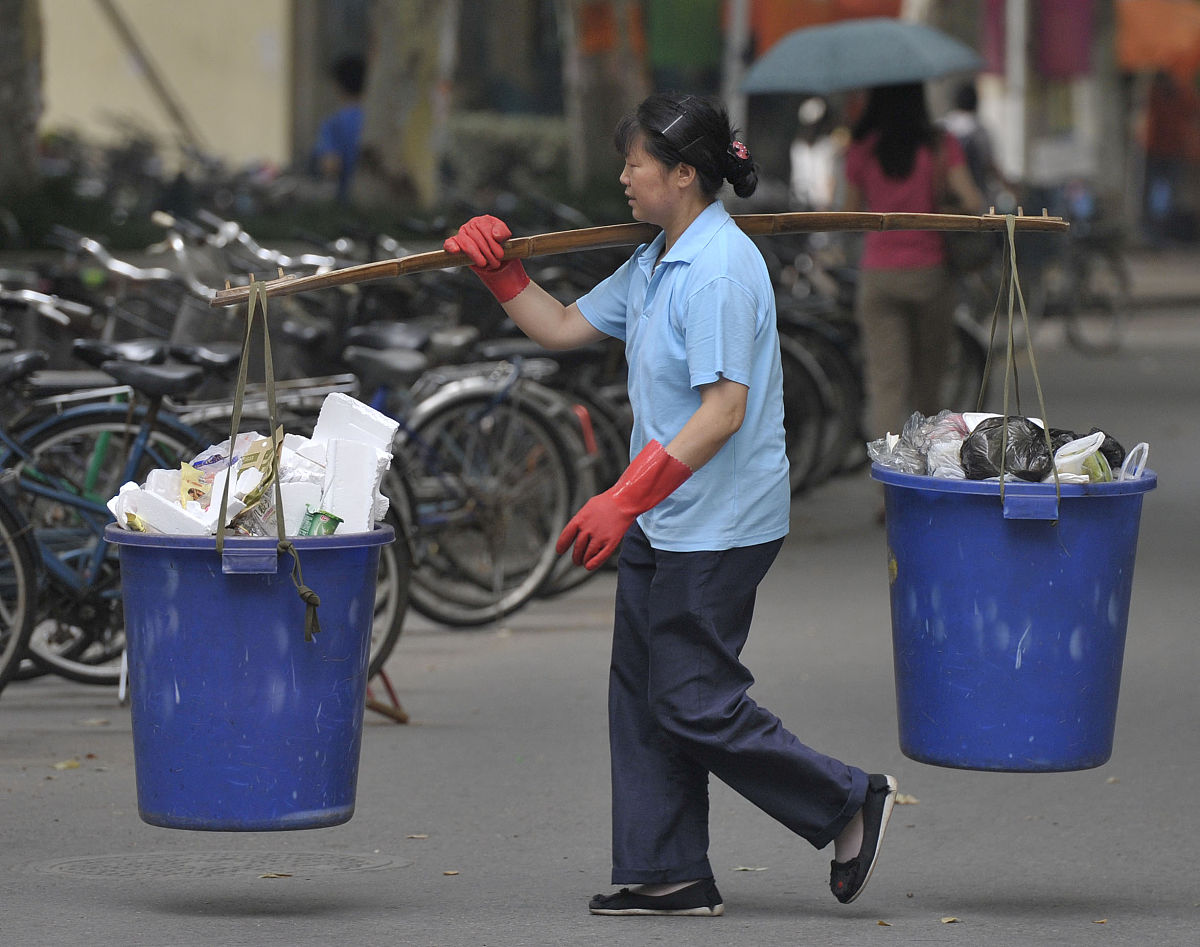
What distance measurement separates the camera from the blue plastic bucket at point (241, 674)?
4.25 meters

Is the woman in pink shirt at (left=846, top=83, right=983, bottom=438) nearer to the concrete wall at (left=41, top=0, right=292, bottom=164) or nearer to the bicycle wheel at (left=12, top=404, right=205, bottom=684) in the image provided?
the bicycle wheel at (left=12, top=404, right=205, bottom=684)

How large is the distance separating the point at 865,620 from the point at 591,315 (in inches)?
150

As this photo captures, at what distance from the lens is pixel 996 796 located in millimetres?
5750

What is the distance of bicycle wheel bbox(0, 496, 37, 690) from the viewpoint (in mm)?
6051

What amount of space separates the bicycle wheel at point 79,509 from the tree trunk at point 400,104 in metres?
9.29

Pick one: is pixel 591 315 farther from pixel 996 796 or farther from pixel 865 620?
pixel 865 620

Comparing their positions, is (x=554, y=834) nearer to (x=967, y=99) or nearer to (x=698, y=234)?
(x=698, y=234)

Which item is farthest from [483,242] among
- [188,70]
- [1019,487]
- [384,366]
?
[188,70]

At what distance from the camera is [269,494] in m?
4.41

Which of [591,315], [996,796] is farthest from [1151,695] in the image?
[591,315]

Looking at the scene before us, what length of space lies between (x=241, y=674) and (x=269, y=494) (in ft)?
1.24

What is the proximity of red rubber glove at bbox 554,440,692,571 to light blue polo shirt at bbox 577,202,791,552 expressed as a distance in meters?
0.14

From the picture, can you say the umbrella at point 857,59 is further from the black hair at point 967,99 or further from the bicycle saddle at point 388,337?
the black hair at point 967,99

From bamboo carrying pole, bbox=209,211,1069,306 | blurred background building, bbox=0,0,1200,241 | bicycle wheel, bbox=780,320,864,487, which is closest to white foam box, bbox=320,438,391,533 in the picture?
bamboo carrying pole, bbox=209,211,1069,306
